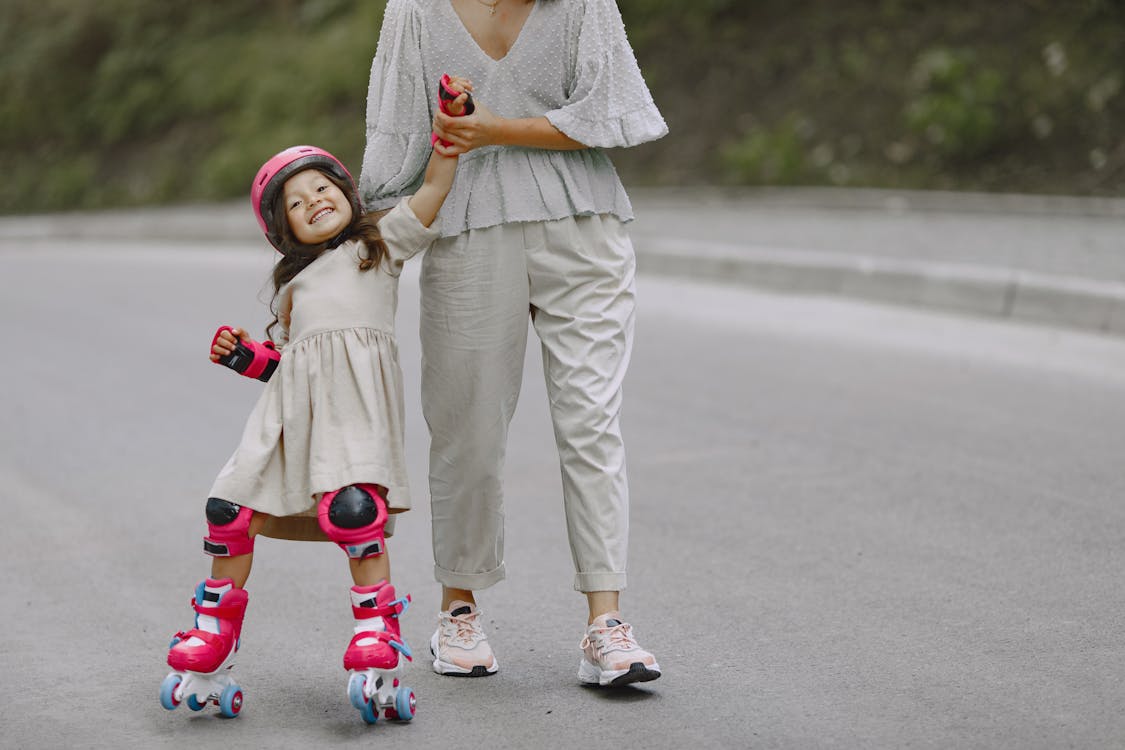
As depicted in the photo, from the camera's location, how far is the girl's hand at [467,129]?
373 cm

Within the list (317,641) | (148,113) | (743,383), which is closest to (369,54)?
(148,113)

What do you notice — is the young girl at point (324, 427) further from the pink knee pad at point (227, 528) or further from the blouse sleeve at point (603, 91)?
the blouse sleeve at point (603, 91)

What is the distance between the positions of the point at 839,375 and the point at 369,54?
524 inches

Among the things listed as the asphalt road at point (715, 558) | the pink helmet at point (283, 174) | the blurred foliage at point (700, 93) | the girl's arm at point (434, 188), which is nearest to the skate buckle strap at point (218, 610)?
the asphalt road at point (715, 558)

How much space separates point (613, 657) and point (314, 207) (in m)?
1.18

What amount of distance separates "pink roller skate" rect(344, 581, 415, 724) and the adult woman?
444mm

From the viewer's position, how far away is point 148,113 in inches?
920

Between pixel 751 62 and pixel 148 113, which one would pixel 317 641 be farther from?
pixel 148 113

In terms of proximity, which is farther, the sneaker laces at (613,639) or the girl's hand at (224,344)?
the sneaker laces at (613,639)

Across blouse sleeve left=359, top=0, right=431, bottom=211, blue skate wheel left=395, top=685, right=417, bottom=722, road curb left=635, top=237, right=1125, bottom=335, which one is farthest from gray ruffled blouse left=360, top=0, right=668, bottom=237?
road curb left=635, top=237, right=1125, bottom=335

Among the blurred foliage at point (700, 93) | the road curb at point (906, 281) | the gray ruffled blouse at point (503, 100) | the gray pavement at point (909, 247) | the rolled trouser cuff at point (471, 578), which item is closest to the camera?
the gray ruffled blouse at point (503, 100)

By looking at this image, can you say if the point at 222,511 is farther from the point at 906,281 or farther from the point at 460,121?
the point at 906,281

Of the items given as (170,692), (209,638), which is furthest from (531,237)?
(170,692)

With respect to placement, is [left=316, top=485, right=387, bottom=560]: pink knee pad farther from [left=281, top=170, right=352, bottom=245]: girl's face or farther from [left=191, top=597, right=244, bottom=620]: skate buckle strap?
[left=281, top=170, right=352, bottom=245]: girl's face
